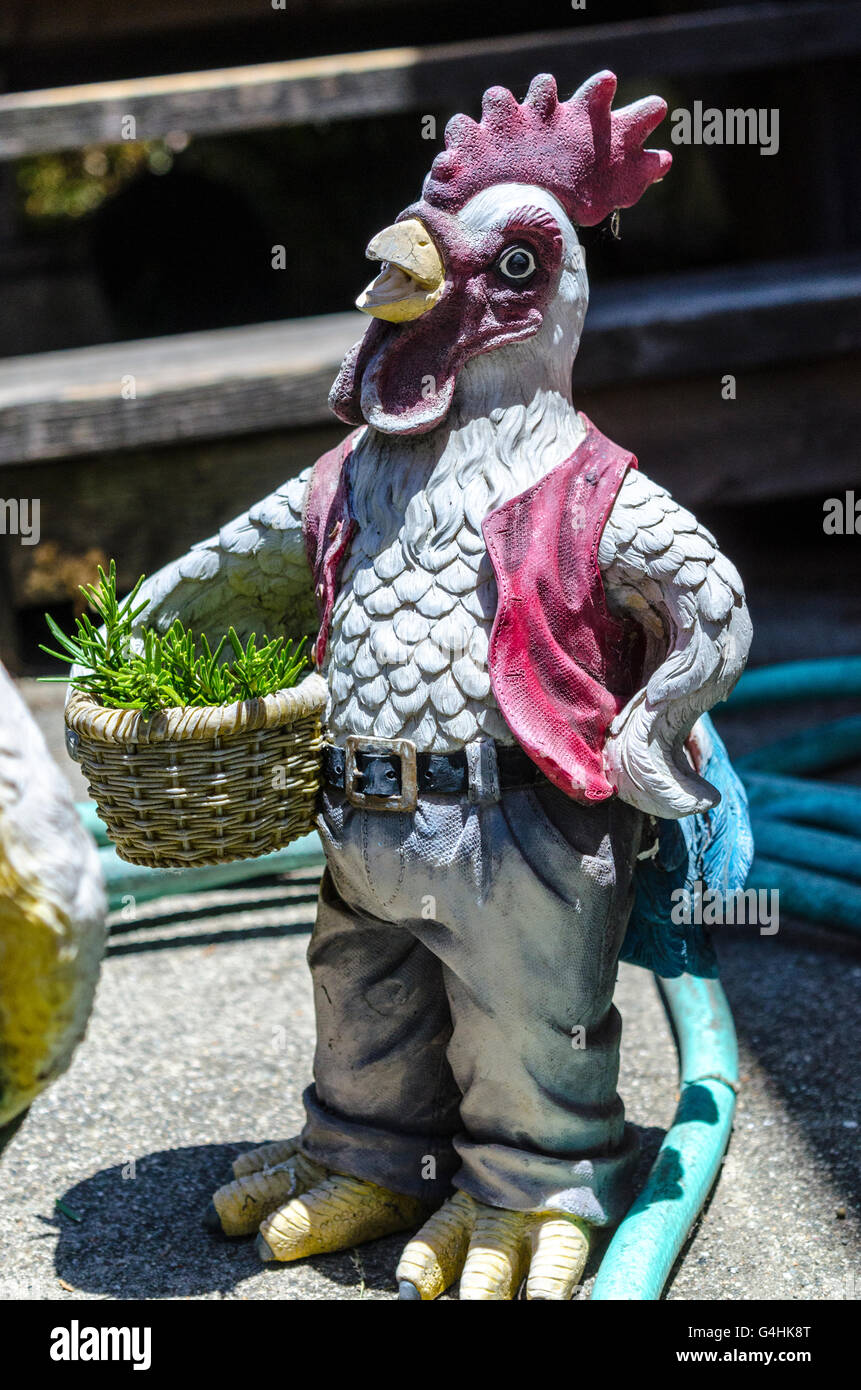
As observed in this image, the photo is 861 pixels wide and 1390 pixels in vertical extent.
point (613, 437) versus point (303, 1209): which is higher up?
point (613, 437)

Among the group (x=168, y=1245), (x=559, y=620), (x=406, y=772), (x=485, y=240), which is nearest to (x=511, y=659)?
(x=559, y=620)

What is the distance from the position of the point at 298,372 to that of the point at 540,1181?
8.47 ft

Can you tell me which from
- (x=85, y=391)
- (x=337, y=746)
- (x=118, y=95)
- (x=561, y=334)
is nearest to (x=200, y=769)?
(x=337, y=746)

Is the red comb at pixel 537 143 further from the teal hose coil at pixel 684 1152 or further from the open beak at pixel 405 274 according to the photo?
the teal hose coil at pixel 684 1152

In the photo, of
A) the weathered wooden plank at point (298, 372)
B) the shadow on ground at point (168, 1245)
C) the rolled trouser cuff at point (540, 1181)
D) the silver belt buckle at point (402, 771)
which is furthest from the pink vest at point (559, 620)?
the weathered wooden plank at point (298, 372)

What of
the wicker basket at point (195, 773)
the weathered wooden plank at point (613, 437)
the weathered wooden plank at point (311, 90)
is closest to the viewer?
the wicker basket at point (195, 773)

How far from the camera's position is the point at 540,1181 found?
1.91 metres

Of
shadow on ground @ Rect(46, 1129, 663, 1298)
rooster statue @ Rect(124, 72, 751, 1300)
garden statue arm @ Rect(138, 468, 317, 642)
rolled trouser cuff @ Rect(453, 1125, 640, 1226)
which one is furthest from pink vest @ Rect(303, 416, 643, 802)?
shadow on ground @ Rect(46, 1129, 663, 1298)

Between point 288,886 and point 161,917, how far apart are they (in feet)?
0.95

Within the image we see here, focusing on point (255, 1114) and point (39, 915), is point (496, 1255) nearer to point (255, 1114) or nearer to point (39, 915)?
point (255, 1114)

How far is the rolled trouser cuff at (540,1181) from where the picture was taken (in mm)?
1912

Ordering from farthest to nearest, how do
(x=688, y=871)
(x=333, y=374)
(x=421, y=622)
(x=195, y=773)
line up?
1. (x=333, y=374)
2. (x=688, y=871)
3. (x=421, y=622)
4. (x=195, y=773)

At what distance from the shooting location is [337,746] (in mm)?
1898

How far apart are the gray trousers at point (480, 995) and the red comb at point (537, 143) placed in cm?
72
